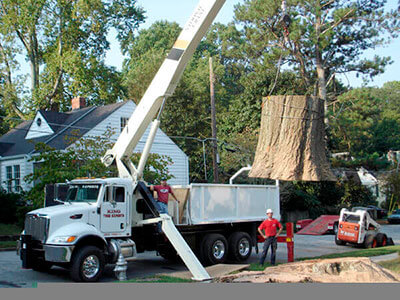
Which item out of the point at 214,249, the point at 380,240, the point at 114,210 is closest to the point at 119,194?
the point at 114,210

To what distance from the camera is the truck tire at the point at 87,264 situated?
1084 cm

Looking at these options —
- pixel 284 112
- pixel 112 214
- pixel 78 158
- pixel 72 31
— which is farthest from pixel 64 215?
pixel 72 31

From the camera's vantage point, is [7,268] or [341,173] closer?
[7,268]

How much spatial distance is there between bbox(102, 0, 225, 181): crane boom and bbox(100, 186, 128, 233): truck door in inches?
33.8

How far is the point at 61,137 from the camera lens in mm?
26953

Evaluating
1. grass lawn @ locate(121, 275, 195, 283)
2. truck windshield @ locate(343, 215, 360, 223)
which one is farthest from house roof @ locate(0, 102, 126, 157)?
grass lawn @ locate(121, 275, 195, 283)

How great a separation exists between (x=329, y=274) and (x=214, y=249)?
4543mm

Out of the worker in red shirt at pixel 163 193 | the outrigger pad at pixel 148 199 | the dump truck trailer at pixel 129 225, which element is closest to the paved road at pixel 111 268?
the dump truck trailer at pixel 129 225

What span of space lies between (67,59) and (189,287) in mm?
29532

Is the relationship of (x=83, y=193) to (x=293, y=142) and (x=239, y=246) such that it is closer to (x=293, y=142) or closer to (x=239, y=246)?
(x=239, y=246)

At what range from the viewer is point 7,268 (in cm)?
1306

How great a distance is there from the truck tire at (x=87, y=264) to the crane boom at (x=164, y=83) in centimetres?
263

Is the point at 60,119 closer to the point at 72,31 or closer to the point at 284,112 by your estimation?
the point at 72,31

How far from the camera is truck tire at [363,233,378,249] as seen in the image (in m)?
18.7
